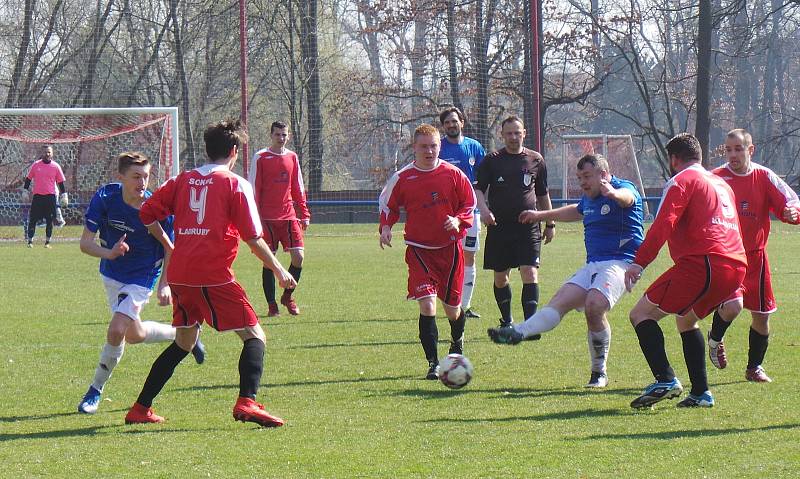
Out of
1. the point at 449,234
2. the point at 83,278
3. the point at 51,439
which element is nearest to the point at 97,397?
the point at 51,439

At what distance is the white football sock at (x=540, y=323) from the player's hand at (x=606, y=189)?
83 centimetres

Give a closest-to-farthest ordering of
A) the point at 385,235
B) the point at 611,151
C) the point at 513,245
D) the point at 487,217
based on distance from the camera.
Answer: the point at 385,235 < the point at 487,217 < the point at 513,245 < the point at 611,151

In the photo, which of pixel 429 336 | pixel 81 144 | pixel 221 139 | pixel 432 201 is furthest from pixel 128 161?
pixel 81 144

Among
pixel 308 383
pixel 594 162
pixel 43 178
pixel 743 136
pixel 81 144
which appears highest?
pixel 81 144

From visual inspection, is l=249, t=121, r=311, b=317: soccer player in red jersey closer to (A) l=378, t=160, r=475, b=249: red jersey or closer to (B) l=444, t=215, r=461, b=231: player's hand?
(A) l=378, t=160, r=475, b=249: red jersey

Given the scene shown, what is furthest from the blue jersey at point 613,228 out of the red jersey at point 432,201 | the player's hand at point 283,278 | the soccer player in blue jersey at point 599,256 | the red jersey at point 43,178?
the red jersey at point 43,178

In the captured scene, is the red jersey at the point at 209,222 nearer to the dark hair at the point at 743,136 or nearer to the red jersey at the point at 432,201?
the red jersey at the point at 432,201

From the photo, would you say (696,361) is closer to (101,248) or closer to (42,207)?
(101,248)

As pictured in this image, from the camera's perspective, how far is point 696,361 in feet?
20.6

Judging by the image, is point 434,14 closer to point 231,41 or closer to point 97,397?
point 231,41

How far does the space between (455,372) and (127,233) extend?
7.33ft

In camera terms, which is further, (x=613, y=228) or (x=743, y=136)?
(x=743, y=136)

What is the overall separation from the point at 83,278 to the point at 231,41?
12.3m

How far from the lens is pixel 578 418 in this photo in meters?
6.05
